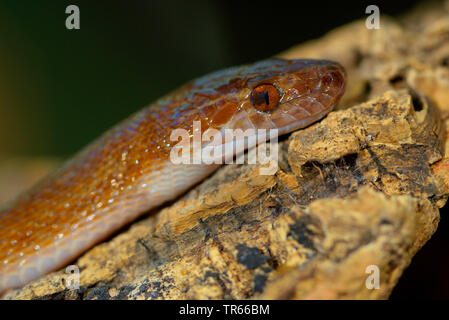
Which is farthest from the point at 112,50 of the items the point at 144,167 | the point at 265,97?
the point at 265,97

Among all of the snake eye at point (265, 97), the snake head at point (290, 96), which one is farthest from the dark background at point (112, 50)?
the snake eye at point (265, 97)

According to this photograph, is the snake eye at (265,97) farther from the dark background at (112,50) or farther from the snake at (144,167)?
the dark background at (112,50)

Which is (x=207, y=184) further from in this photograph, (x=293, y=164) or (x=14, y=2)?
(x=14, y=2)

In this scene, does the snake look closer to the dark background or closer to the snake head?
the snake head

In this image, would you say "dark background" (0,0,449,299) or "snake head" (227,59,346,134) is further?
"dark background" (0,0,449,299)

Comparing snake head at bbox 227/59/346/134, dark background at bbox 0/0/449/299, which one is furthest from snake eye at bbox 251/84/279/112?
dark background at bbox 0/0/449/299

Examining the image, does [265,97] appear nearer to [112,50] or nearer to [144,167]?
[144,167]
